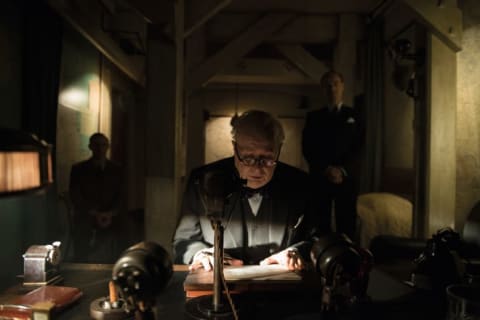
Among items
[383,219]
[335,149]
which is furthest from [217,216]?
[383,219]

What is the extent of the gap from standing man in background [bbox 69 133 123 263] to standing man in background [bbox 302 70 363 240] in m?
1.86

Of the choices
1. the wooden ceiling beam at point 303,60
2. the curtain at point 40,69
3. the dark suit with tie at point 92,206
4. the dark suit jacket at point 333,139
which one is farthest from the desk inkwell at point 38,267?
the wooden ceiling beam at point 303,60

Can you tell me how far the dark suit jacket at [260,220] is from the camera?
6.30 ft

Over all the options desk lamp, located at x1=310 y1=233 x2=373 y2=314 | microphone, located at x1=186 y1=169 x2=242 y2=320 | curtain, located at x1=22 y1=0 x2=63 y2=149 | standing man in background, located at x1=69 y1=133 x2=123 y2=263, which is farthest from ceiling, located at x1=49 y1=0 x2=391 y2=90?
desk lamp, located at x1=310 y1=233 x2=373 y2=314

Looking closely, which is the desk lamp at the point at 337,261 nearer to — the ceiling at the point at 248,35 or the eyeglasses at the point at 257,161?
the eyeglasses at the point at 257,161

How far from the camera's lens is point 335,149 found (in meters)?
3.44

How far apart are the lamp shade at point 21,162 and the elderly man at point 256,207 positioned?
0.91m

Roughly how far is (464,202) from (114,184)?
310 cm

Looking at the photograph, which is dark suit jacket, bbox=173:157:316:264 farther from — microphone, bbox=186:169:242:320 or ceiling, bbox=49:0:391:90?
ceiling, bbox=49:0:391:90

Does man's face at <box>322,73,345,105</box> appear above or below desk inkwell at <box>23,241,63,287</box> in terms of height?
above

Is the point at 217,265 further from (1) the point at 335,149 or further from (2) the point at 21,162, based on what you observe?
(1) the point at 335,149

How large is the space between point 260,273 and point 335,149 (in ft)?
7.29

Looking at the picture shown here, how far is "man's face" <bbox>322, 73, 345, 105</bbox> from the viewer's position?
3377 millimetres

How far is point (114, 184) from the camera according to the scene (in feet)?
12.0
